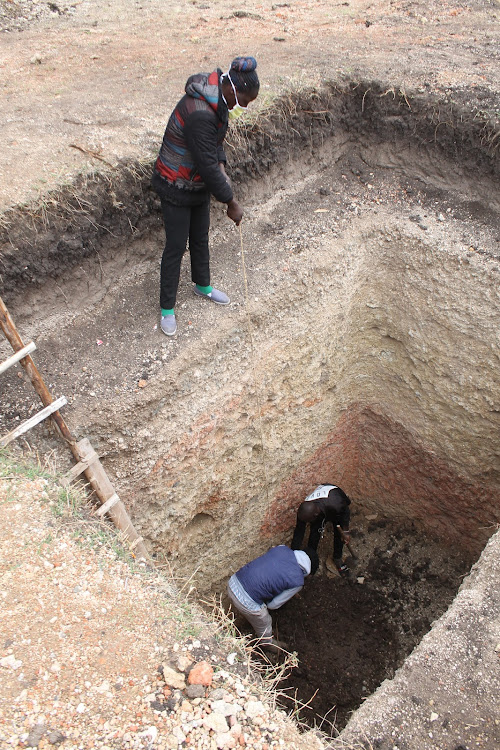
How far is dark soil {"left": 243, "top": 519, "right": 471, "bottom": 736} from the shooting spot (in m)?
5.16

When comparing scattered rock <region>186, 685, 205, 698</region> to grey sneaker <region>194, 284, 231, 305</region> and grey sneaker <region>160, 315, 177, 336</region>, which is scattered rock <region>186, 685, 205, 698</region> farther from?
grey sneaker <region>194, 284, 231, 305</region>

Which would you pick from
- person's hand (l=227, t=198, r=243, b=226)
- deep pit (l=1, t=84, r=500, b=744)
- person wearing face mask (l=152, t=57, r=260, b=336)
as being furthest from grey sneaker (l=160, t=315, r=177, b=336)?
person's hand (l=227, t=198, r=243, b=226)

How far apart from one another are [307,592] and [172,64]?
6170mm

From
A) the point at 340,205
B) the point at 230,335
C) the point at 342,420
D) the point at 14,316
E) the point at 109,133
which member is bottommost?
the point at 342,420

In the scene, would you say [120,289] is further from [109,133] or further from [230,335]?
[109,133]

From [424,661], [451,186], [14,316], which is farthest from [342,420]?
[14,316]

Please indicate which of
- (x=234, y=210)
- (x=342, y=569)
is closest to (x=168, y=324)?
(x=234, y=210)

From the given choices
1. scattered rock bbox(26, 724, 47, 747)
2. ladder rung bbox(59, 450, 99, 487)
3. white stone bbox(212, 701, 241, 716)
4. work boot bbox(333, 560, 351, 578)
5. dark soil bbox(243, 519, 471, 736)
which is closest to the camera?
scattered rock bbox(26, 724, 47, 747)

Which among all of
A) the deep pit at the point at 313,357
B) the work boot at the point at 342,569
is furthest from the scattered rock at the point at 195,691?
the work boot at the point at 342,569

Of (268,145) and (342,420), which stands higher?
(268,145)

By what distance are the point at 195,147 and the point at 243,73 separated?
0.52 meters

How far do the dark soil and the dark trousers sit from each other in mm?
3522

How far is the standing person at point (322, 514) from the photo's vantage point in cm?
530

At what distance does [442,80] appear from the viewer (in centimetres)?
562
